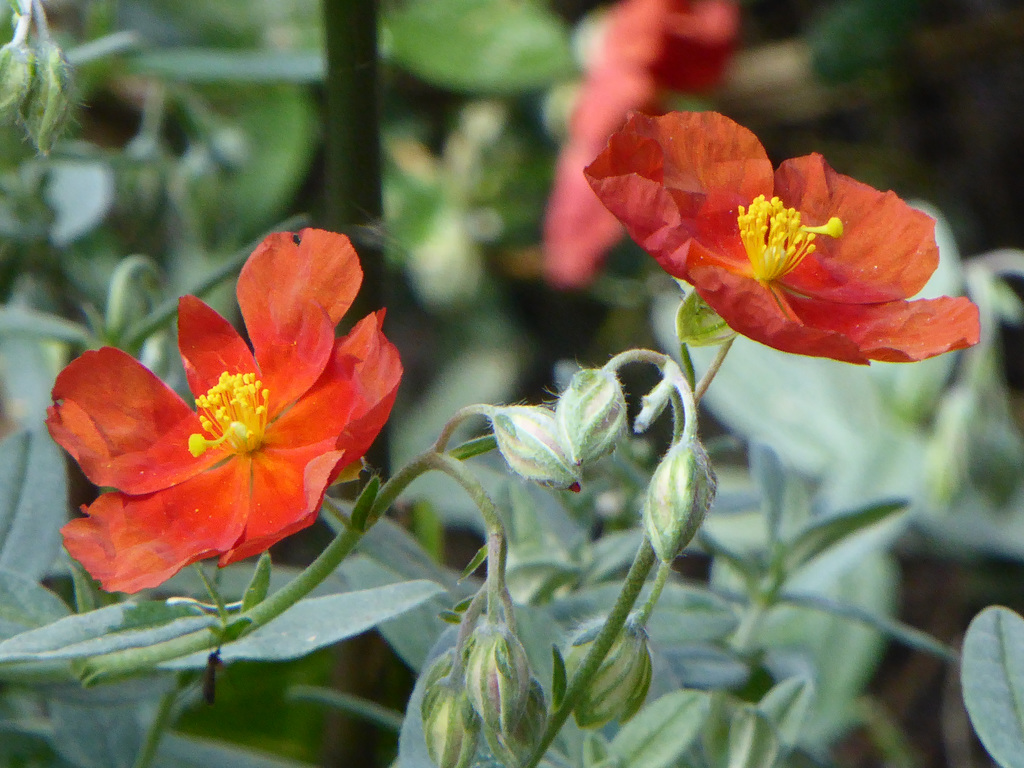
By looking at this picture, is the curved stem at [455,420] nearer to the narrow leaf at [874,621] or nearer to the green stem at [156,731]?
the green stem at [156,731]

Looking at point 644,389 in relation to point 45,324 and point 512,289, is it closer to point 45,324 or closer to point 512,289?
point 512,289

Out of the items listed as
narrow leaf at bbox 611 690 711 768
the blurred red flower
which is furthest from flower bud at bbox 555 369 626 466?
the blurred red flower

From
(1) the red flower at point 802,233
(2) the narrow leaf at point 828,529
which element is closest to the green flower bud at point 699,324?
(1) the red flower at point 802,233

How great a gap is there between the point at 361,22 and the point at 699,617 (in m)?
0.48

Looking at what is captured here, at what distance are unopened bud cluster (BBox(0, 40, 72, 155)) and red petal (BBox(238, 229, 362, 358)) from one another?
145 millimetres

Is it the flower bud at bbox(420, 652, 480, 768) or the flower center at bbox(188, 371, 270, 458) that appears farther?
the flower center at bbox(188, 371, 270, 458)

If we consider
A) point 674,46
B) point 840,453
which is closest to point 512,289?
point 674,46

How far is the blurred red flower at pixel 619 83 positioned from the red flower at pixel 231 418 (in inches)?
44.5

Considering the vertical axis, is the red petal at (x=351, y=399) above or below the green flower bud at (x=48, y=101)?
below

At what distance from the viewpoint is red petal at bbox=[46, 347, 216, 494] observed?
63cm

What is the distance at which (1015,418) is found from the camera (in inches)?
81.8

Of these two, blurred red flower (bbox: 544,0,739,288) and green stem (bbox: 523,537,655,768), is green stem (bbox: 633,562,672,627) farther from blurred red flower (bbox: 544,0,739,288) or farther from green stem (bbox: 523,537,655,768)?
blurred red flower (bbox: 544,0,739,288)

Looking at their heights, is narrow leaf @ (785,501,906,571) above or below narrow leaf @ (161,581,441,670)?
below

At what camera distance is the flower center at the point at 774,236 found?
70 centimetres
